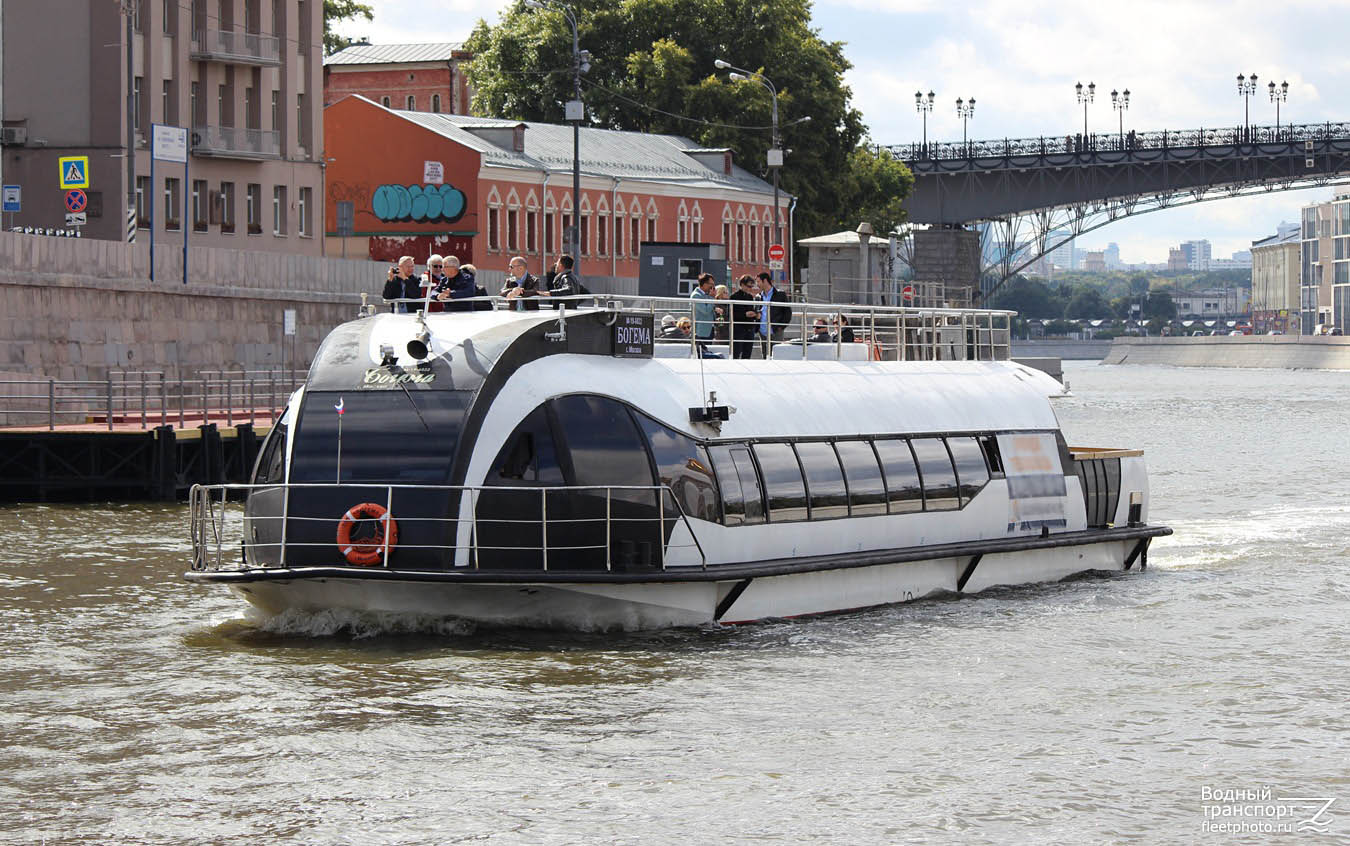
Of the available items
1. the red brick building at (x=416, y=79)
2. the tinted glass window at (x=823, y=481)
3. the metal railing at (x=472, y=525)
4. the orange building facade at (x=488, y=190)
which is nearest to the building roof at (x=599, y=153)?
the orange building facade at (x=488, y=190)

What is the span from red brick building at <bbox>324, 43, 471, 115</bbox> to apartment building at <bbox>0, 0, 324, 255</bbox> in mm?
44464

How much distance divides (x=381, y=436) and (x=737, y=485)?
10.4ft

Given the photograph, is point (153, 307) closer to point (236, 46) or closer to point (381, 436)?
point (236, 46)

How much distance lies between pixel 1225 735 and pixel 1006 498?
7.19m

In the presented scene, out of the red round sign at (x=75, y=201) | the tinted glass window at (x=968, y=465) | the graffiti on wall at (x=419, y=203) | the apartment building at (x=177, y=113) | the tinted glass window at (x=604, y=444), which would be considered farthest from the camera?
the graffiti on wall at (x=419, y=203)

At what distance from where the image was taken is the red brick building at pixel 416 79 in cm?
11706

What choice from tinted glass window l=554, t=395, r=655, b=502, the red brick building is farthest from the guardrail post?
the red brick building

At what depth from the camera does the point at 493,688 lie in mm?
17141

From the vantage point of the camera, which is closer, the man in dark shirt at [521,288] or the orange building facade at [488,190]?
the man in dark shirt at [521,288]

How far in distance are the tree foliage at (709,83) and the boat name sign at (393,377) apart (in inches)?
2799

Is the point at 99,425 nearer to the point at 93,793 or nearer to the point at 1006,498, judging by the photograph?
the point at 1006,498

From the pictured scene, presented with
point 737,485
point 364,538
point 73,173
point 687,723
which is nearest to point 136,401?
point 73,173

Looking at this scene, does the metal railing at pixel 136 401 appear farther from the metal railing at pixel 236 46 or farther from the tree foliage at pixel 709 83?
the tree foliage at pixel 709 83

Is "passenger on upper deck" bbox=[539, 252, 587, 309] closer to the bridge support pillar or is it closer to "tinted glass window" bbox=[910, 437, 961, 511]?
"tinted glass window" bbox=[910, 437, 961, 511]
